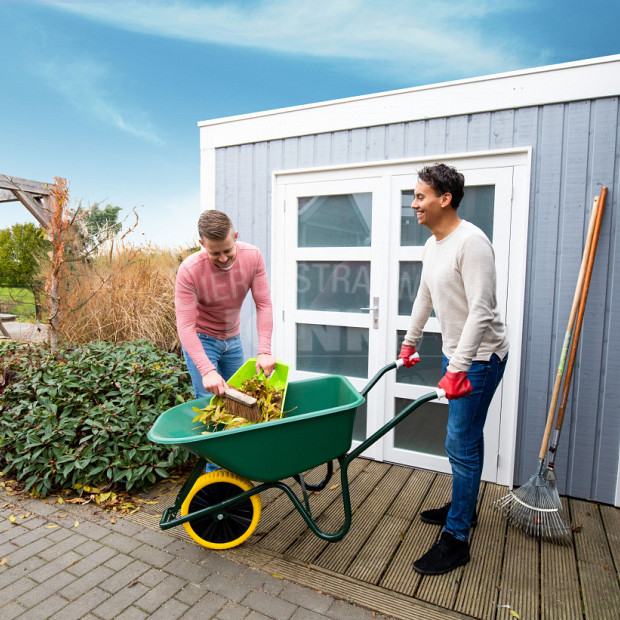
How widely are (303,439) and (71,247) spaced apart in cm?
368

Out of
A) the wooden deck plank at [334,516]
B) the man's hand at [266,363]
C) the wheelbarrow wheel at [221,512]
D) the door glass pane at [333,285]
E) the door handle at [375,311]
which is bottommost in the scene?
the wooden deck plank at [334,516]

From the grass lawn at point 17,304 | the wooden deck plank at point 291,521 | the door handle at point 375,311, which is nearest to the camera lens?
the wooden deck plank at point 291,521

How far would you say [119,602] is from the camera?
6.17ft

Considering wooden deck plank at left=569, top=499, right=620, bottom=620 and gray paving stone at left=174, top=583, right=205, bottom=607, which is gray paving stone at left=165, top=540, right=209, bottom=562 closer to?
gray paving stone at left=174, top=583, right=205, bottom=607

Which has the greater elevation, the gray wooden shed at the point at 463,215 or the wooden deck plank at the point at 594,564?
the gray wooden shed at the point at 463,215

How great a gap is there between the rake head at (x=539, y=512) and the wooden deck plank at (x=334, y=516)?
826mm

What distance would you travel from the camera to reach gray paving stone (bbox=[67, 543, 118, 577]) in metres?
2.08

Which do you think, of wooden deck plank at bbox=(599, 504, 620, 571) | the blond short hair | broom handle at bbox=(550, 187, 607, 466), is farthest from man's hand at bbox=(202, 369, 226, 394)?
wooden deck plank at bbox=(599, 504, 620, 571)

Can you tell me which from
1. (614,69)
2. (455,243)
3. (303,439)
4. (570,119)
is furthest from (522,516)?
(614,69)

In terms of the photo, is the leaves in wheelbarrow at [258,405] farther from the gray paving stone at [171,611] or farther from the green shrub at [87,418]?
the green shrub at [87,418]

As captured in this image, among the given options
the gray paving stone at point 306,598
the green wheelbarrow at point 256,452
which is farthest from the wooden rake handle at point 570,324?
the gray paving stone at point 306,598

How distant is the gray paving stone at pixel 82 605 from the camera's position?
1.80 meters

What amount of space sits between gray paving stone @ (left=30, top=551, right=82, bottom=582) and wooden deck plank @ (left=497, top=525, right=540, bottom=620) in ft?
6.14

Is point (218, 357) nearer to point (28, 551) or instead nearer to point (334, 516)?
point (334, 516)
